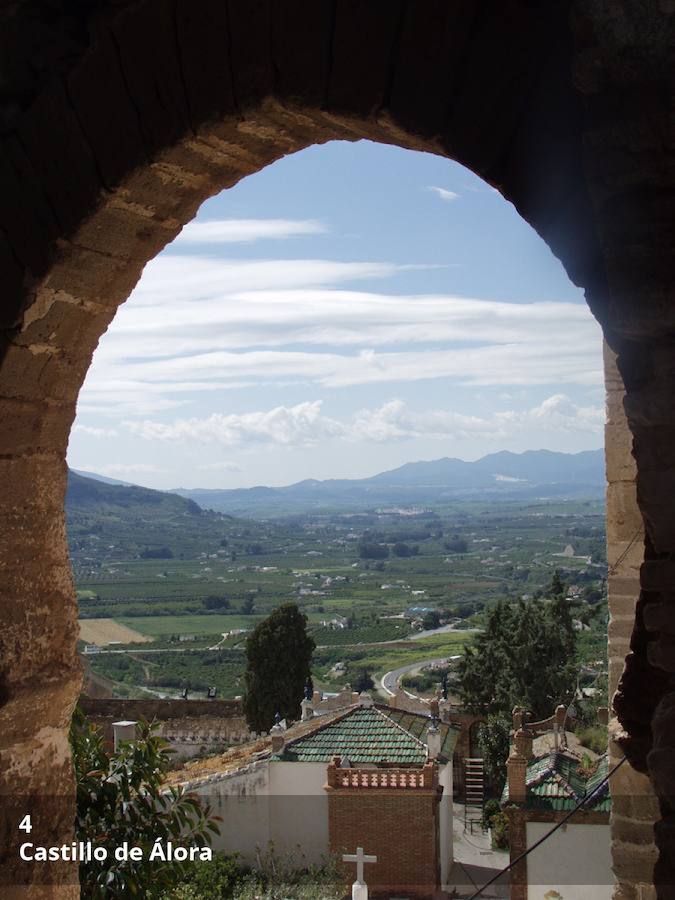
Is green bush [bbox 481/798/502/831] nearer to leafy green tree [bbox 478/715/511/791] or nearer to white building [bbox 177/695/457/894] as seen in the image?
leafy green tree [bbox 478/715/511/791]

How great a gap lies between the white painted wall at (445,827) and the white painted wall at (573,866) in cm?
228

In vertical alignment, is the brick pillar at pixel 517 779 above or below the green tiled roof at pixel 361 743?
above

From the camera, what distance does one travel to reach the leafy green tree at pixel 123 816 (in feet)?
12.1

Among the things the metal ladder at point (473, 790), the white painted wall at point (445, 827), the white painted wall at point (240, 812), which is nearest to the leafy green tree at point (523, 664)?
the metal ladder at point (473, 790)

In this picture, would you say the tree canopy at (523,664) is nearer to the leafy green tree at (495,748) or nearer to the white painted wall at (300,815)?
the leafy green tree at (495,748)

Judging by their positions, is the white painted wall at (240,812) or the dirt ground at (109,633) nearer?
the white painted wall at (240,812)

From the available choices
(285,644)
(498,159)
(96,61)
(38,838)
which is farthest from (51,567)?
(285,644)

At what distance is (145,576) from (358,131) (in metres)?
85.3

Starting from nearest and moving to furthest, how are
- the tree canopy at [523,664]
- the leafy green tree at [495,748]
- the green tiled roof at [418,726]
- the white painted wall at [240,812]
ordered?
1. the white painted wall at [240,812]
2. the green tiled roof at [418,726]
3. the leafy green tree at [495,748]
4. the tree canopy at [523,664]

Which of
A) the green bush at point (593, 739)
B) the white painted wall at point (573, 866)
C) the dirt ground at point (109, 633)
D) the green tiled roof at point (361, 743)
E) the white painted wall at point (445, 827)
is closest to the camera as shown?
the white painted wall at point (573, 866)

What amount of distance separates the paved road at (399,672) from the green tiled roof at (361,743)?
2478cm

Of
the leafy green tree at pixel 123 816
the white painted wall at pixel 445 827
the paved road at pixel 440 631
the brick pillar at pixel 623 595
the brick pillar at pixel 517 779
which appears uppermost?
the brick pillar at pixel 623 595

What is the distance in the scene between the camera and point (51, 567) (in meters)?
2.73

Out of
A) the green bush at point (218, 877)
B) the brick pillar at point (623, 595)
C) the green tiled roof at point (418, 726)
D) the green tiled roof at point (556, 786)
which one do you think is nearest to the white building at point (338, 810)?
the green bush at point (218, 877)
